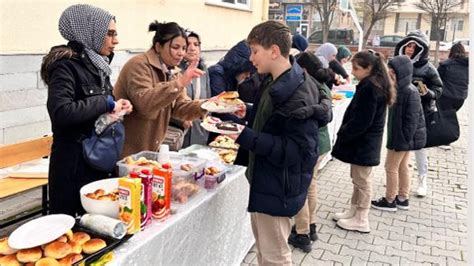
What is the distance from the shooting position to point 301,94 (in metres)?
2.20

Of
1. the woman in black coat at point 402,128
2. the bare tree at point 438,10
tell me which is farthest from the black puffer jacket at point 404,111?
the bare tree at point 438,10

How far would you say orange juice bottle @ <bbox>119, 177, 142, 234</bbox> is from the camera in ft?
5.79

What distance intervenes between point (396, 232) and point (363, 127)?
122 cm

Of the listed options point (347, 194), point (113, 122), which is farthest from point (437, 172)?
point (113, 122)

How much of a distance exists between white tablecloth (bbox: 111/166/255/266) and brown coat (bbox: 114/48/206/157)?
0.52 m

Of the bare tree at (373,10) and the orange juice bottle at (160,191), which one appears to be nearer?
the orange juice bottle at (160,191)

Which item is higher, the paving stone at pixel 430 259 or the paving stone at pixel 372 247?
the paving stone at pixel 372 247

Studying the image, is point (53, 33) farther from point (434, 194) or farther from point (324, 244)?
point (434, 194)

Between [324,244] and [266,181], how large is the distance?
1845 millimetres

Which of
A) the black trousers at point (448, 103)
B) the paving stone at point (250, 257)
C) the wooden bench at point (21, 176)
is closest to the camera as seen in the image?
the wooden bench at point (21, 176)

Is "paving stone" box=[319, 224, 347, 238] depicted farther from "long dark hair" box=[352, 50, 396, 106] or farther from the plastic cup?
the plastic cup

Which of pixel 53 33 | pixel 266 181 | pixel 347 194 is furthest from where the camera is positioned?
pixel 347 194

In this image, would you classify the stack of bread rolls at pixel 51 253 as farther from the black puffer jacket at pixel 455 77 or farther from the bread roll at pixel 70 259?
the black puffer jacket at pixel 455 77

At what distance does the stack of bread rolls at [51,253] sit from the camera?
1511mm
